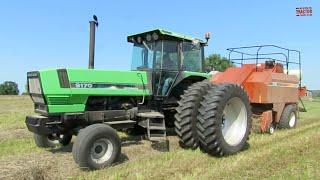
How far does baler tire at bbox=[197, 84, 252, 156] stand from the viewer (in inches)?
311

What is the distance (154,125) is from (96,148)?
158cm

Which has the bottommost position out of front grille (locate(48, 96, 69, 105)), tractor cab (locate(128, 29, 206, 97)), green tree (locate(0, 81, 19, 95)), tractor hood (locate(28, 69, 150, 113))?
green tree (locate(0, 81, 19, 95))

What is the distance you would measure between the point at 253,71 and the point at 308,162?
513 cm

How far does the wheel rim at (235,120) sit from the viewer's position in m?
8.82

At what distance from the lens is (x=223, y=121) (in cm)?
880

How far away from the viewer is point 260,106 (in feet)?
38.1

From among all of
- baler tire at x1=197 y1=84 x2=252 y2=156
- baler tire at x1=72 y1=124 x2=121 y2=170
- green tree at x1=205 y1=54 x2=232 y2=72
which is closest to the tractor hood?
baler tire at x1=72 y1=124 x2=121 y2=170

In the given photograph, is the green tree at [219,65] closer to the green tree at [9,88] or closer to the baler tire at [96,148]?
the baler tire at [96,148]

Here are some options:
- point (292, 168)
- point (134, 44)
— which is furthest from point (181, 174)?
point (134, 44)

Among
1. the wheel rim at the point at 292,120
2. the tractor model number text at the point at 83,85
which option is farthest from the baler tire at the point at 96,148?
the wheel rim at the point at 292,120

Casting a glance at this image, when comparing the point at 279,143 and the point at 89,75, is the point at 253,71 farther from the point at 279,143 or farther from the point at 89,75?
the point at 89,75

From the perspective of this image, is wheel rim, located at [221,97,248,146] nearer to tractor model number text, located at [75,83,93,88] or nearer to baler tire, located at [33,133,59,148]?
tractor model number text, located at [75,83,93,88]

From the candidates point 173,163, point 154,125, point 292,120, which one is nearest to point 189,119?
point 154,125

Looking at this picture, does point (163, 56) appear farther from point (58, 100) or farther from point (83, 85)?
point (58, 100)
